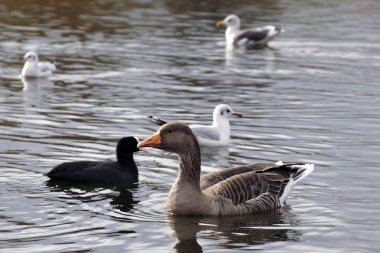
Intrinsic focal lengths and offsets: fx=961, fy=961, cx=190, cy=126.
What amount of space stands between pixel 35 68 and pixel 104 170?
41.3 ft

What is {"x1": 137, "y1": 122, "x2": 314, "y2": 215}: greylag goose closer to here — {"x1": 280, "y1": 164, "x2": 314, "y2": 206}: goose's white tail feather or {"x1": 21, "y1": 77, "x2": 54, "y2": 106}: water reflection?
{"x1": 280, "y1": 164, "x2": 314, "y2": 206}: goose's white tail feather

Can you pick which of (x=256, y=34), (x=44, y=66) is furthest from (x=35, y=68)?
(x=256, y=34)

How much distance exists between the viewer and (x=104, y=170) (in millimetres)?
16062

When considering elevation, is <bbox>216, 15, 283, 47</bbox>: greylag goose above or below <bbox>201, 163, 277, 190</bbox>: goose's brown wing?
above

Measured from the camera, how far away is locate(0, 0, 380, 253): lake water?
42.5 ft

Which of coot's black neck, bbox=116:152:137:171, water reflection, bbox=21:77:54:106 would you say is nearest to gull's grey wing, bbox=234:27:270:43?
water reflection, bbox=21:77:54:106

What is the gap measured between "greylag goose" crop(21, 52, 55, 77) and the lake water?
1.59ft

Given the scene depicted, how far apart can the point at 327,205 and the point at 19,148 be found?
6340mm

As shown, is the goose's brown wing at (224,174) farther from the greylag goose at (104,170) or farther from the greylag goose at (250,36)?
the greylag goose at (250,36)

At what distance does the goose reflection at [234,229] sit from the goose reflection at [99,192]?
1242 millimetres

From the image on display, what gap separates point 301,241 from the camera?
41.5 feet

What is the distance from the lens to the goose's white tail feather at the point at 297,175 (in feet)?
47.7

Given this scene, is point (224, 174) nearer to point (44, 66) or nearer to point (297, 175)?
point (297, 175)

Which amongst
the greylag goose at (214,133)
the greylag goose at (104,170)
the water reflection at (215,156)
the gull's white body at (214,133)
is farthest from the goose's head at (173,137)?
the gull's white body at (214,133)
